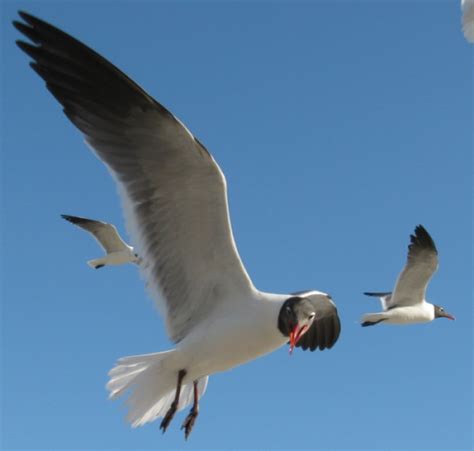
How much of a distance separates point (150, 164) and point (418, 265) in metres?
7.90

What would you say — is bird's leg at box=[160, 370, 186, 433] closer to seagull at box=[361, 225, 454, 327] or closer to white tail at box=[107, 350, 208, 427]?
white tail at box=[107, 350, 208, 427]

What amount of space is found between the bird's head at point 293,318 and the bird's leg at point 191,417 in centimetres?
87

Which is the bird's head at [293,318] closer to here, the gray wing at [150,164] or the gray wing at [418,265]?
the gray wing at [150,164]

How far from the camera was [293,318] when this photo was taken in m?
4.47

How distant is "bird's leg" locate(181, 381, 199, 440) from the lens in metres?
4.84

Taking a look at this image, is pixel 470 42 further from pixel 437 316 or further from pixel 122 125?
pixel 437 316

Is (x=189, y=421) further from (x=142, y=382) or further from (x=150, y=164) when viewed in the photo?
(x=150, y=164)

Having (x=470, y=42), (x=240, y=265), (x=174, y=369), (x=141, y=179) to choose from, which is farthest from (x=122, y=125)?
(x=470, y=42)

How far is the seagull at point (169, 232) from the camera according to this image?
4.41 m

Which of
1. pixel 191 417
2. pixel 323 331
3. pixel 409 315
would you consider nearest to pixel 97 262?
pixel 409 315

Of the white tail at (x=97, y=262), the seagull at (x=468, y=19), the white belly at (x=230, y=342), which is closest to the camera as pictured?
the white belly at (x=230, y=342)

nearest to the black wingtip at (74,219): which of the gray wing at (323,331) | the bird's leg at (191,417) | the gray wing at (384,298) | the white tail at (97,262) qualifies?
the white tail at (97,262)

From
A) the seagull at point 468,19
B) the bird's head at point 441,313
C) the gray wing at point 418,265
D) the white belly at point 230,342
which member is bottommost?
the bird's head at point 441,313

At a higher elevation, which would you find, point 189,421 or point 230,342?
point 230,342
